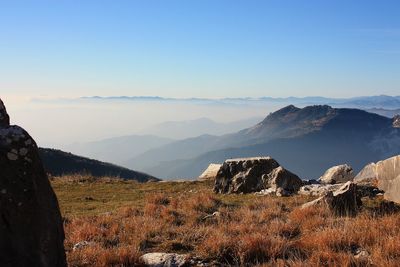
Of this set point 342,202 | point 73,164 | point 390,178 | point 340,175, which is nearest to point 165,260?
point 342,202

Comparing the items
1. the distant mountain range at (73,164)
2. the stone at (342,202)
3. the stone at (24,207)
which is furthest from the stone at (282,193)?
the distant mountain range at (73,164)

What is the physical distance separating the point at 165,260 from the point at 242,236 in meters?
2.01

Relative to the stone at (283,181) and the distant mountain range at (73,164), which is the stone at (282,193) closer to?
the stone at (283,181)

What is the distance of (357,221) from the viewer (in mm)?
10625

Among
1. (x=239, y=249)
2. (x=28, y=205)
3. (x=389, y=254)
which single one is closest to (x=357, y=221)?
(x=389, y=254)

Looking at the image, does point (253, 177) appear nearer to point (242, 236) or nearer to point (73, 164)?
point (242, 236)

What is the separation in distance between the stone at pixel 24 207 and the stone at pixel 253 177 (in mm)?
14444

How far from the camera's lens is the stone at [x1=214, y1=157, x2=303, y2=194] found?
20359 millimetres

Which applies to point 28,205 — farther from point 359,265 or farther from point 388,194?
point 388,194

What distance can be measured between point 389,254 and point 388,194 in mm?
8696

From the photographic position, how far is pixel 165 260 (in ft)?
27.7

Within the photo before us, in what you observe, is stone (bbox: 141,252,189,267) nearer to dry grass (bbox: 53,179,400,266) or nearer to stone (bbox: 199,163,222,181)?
dry grass (bbox: 53,179,400,266)

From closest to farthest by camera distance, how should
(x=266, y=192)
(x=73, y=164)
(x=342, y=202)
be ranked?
1. (x=342, y=202)
2. (x=266, y=192)
3. (x=73, y=164)

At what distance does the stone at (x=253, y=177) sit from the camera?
20359 millimetres
